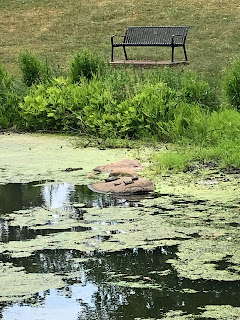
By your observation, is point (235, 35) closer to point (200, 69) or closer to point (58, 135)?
point (200, 69)

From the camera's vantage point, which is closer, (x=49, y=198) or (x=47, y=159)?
(x=49, y=198)

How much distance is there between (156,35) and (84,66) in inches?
241

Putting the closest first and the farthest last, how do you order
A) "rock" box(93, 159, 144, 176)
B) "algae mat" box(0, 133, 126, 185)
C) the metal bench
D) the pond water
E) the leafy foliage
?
the pond water, "rock" box(93, 159, 144, 176), "algae mat" box(0, 133, 126, 185), the leafy foliage, the metal bench

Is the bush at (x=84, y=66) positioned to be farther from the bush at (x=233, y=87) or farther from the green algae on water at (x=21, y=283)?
the green algae on water at (x=21, y=283)

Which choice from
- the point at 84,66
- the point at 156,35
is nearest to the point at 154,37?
the point at 156,35

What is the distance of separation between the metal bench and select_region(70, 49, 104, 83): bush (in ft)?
17.1

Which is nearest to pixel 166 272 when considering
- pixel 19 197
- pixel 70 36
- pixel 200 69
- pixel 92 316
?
pixel 92 316

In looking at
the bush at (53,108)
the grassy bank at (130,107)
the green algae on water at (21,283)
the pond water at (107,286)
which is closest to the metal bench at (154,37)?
the grassy bank at (130,107)

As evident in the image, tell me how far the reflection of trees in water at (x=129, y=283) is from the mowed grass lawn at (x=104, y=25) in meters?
11.7

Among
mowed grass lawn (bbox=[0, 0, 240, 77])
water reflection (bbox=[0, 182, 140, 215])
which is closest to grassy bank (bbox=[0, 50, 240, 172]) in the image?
water reflection (bbox=[0, 182, 140, 215])

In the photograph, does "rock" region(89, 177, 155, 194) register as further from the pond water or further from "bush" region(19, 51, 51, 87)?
"bush" region(19, 51, 51, 87)

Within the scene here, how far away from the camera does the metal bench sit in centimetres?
1683

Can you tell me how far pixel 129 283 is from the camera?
4.50 metres

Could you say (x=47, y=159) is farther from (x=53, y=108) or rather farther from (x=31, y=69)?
(x=31, y=69)
